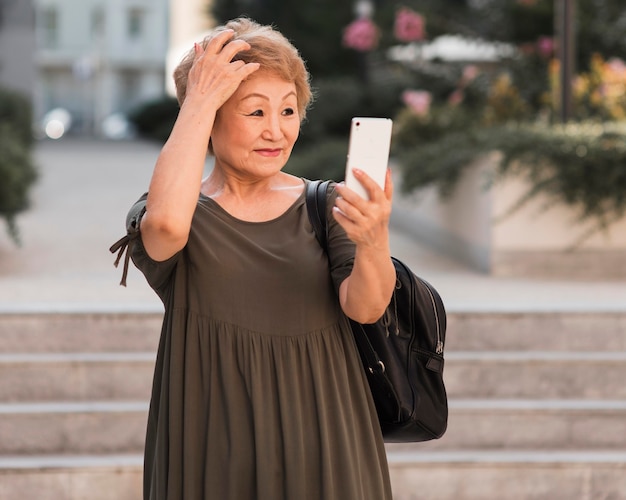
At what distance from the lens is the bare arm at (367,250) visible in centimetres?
209

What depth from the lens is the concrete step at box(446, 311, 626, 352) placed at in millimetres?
5602

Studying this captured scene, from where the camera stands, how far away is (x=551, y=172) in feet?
25.0

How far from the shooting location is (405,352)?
2.50 m

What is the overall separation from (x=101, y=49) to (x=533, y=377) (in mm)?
54395

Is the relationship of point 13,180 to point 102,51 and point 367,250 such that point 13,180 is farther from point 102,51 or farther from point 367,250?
point 102,51

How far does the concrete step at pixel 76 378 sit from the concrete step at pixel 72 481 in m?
0.65

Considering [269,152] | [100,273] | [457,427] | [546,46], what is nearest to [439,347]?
[269,152]

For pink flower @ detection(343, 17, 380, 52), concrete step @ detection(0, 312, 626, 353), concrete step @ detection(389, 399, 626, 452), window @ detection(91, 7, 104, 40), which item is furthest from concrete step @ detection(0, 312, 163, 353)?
window @ detection(91, 7, 104, 40)

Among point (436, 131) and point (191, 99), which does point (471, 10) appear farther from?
point (191, 99)

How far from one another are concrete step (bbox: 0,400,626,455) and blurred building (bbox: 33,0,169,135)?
53.6m

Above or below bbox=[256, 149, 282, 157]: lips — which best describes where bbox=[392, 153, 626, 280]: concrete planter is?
below

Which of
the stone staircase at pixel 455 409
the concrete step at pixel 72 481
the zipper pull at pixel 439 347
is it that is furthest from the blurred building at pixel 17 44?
the zipper pull at pixel 439 347

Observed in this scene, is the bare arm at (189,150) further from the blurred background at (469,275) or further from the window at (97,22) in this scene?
the window at (97,22)

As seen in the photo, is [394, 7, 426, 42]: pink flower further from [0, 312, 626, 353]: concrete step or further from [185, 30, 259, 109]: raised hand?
[185, 30, 259, 109]: raised hand
